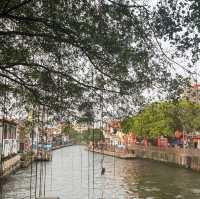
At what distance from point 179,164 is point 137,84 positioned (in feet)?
164

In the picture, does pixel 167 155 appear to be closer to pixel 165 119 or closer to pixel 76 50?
pixel 165 119

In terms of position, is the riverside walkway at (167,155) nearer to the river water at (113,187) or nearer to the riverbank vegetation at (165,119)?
the riverbank vegetation at (165,119)

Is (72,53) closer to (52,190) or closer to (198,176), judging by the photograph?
(52,190)

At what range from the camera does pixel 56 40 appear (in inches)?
380

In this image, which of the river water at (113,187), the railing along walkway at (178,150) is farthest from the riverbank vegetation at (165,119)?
the river water at (113,187)

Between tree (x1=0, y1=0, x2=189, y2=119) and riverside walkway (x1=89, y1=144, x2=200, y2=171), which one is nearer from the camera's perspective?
tree (x1=0, y1=0, x2=189, y2=119)

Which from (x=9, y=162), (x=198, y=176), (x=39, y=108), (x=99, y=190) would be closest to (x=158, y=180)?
(x=198, y=176)

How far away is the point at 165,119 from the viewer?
1247 centimetres

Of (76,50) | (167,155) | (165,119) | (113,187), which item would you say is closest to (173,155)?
(167,155)

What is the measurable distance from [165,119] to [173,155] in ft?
170

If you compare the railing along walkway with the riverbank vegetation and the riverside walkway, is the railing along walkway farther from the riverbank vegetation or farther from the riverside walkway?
the riverbank vegetation

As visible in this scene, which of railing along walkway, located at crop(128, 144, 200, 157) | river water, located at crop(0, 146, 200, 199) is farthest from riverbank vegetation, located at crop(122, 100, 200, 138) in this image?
river water, located at crop(0, 146, 200, 199)

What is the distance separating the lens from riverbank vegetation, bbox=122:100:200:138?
1067cm

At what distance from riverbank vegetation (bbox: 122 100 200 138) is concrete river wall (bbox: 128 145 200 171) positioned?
297 centimetres
